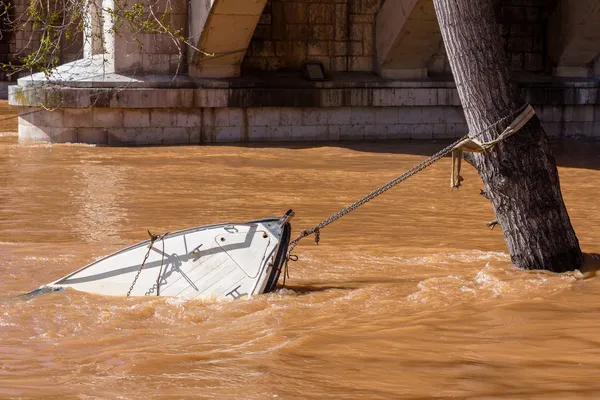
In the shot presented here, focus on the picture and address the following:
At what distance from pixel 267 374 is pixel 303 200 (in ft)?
17.8

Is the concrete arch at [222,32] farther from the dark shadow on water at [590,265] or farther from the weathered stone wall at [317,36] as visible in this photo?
the dark shadow on water at [590,265]

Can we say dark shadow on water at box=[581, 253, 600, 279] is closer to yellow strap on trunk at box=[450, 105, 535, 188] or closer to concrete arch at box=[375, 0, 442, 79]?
yellow strap on trunk at box=[450, 105, 535, 188]

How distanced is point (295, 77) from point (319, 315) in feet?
35.2

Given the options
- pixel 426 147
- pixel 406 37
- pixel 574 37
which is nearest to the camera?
pixel 426 147

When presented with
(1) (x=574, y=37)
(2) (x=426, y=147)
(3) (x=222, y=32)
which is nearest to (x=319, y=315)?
(3) (x=222, y=32)

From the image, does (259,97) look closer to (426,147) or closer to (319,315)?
(426,147)

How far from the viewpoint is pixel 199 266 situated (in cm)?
541

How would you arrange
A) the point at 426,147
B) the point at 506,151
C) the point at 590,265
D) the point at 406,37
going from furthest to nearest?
the point at 406,37, the point at 426,147, the point at 590,265, the point at 506,151

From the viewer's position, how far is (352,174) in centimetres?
1139

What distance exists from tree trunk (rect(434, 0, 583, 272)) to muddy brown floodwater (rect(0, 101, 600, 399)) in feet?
0.65

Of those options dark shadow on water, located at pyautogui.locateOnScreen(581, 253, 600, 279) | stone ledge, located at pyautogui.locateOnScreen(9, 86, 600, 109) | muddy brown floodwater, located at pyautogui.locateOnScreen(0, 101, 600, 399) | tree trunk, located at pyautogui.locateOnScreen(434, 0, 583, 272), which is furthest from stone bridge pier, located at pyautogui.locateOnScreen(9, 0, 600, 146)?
dark shadow on water, located at pyautogui.locateOnScreen(581, 253, 600, 279)

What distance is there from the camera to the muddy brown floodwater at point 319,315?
3.74m

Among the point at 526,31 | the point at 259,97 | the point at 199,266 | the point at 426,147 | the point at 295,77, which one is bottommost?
the point at 199,266

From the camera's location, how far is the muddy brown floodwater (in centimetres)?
374
